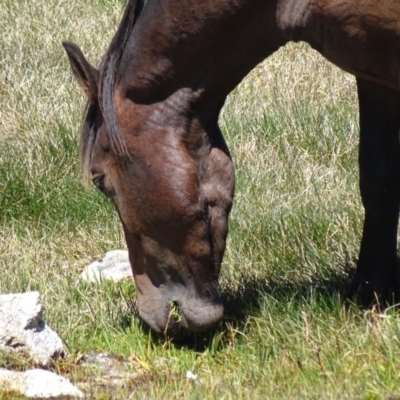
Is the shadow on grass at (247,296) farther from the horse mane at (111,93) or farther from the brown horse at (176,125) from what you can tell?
the horse mane at (111,93)

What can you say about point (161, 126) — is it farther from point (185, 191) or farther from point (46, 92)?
point (46, 92)

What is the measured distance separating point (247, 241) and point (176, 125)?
1.30 m

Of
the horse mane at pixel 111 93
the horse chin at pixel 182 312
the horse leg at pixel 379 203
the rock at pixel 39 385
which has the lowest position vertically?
the rock at pixel 39 385

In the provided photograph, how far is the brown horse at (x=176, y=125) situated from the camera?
4230 mm

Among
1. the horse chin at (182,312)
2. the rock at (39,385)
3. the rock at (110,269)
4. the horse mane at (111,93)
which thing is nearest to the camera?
the rock at (39,385)

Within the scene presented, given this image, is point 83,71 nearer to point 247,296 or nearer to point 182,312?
point 182,312

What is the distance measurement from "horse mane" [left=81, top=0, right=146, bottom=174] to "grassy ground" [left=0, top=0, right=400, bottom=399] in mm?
843

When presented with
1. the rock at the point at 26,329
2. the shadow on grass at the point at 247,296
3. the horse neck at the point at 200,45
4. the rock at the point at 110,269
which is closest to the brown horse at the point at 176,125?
the horse neck at the point at 200,45

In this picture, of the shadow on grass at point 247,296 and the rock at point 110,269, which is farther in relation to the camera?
the rock at point 110,269

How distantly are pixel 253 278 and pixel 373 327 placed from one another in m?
1.05

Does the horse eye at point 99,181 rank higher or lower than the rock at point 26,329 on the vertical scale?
higher

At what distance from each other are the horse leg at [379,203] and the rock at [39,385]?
55.4 inches

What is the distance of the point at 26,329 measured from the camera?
14.7 feet

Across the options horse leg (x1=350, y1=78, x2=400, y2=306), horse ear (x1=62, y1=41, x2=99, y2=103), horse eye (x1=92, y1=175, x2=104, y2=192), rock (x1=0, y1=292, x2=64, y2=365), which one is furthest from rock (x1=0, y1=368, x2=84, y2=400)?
horse leg (x1=350, y1=78, x2=400, y2=306)
